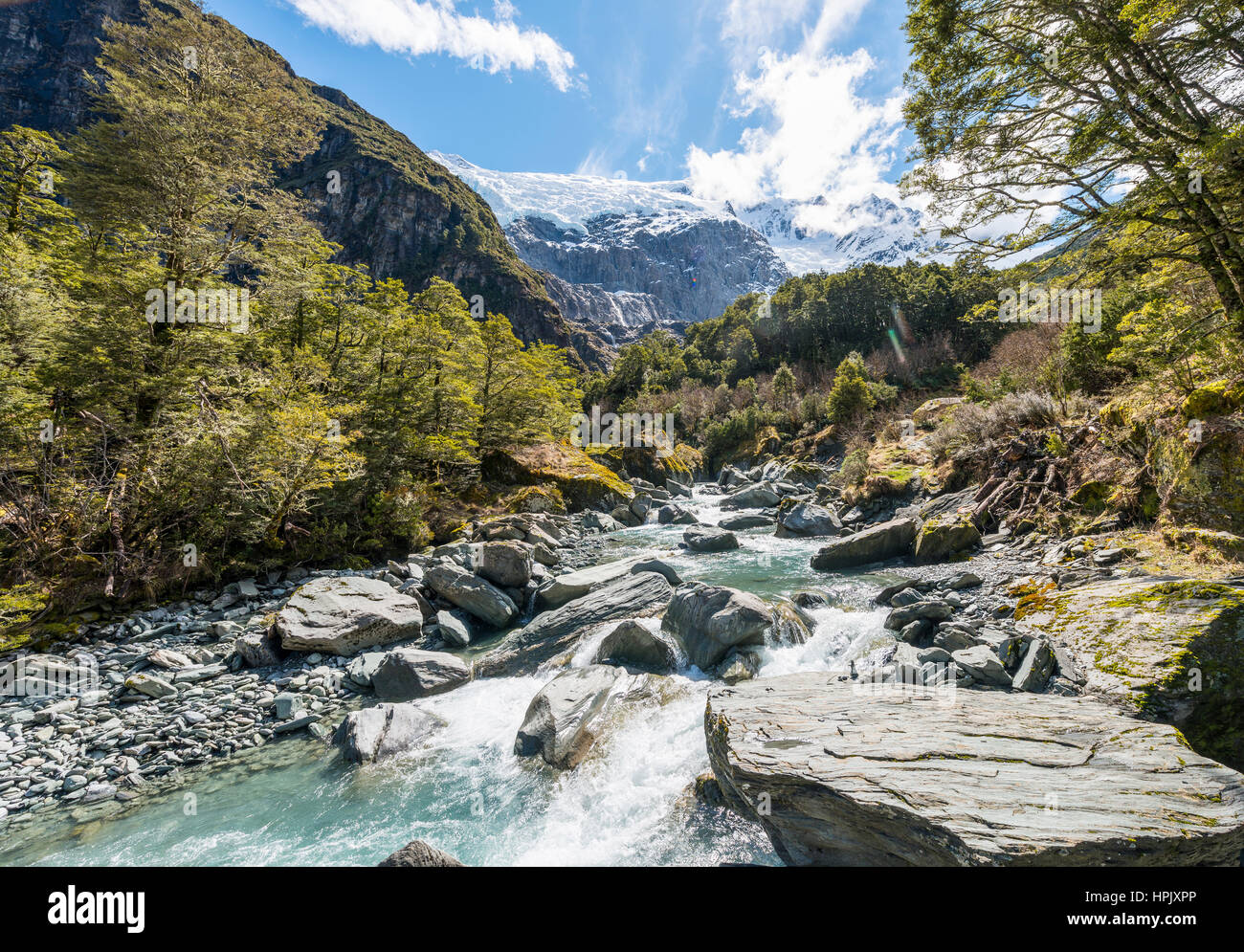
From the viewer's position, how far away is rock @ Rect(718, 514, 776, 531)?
1919 cm

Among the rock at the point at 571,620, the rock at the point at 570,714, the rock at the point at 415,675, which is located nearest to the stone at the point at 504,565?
the rock at the point at 571,620

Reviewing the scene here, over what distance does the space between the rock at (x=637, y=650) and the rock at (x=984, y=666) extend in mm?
4037

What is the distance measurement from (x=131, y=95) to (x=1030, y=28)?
17.8m

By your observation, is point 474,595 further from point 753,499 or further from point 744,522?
point 753,499

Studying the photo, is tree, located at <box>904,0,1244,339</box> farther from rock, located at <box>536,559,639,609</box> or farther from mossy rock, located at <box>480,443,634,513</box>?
mossy rock, located at <box>480,443,634,513</box>

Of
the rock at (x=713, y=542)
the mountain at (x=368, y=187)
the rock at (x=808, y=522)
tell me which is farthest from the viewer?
the mountain at (x=368, y=187)

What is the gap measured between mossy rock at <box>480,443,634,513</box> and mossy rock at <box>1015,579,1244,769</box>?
1692 centimetres

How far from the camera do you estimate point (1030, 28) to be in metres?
7.03

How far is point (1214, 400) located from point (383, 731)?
14.3 meters

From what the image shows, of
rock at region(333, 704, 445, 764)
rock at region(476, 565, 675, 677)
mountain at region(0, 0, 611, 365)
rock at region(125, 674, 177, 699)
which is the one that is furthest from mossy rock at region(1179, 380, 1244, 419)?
mountain at region(0, 0, 611, 365)

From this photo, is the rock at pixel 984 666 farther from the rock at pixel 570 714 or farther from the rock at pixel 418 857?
the rock at pixel 418 857

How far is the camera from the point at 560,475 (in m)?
21.0

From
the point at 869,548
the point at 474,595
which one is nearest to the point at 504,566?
the point at 474,595

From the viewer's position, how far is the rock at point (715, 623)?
7402 mm
